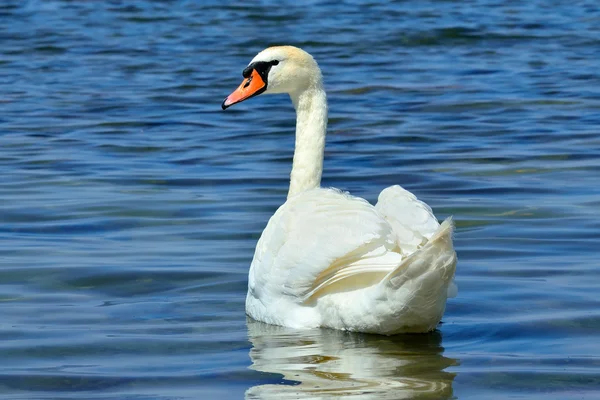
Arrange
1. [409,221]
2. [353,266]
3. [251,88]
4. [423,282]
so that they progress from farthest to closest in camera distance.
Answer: [251,88] < [409,221] < [353,266] < [423,282]

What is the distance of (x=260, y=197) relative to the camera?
9352mm

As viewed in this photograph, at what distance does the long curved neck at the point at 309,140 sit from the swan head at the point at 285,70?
0.14 feet

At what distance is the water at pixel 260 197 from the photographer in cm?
519

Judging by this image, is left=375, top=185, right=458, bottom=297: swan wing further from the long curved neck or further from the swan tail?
the long curved neck

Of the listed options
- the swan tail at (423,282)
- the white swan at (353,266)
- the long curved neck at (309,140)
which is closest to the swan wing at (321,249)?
the white swan at (353,266)

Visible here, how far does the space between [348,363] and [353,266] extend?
Answer: 397 mm

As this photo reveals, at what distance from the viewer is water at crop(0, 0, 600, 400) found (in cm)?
519

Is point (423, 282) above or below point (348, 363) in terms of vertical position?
above

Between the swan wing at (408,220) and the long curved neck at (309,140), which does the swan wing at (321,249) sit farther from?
the long curved neck at (309,140)

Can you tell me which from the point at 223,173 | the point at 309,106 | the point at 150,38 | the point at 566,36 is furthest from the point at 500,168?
the point at 150,38

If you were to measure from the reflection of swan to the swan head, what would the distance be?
5.05ft

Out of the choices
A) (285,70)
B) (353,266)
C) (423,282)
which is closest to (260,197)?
(285,70)

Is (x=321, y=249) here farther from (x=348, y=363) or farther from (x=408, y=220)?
(x=348, y=363)

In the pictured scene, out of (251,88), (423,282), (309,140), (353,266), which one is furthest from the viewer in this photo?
(251,88)
